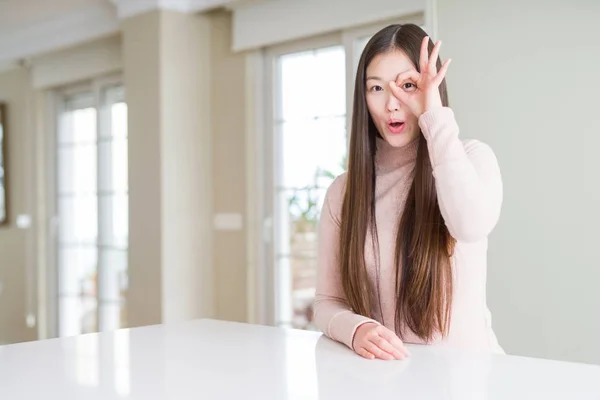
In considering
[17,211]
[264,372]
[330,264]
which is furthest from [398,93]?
[17,211]

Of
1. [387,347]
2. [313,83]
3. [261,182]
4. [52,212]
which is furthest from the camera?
[52,212]

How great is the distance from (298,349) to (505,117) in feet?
6.28

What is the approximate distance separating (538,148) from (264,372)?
202cm

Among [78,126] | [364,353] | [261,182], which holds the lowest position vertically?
[364,353]

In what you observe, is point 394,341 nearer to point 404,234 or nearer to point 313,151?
point 404,234

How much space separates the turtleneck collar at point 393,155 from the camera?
169cm

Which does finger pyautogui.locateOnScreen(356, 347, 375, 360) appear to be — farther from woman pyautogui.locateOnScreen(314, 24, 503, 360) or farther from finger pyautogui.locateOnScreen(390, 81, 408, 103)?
finger pyautogui.locateOnScreen(390, 81, 408, 103)

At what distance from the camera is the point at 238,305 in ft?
15.1

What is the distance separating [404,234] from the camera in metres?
1.58

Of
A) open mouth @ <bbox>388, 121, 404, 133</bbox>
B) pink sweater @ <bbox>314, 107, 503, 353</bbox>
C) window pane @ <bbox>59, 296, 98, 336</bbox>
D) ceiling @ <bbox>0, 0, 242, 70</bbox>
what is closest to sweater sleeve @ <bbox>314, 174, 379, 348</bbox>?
pink sweater @ <bbox>314, 107, 503, 353</bbox>

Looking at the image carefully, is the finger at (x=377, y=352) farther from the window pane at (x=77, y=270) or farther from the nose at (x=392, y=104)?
the window pane at (x=77, y=270)

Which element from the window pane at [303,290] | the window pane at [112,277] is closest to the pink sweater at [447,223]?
the window pane at [303,290]

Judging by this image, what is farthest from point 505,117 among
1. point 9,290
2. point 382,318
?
point 9,290

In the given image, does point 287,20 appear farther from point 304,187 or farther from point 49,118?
point 49,118
